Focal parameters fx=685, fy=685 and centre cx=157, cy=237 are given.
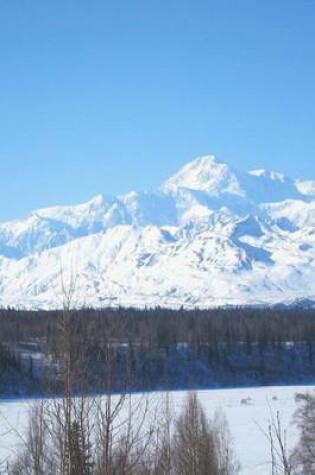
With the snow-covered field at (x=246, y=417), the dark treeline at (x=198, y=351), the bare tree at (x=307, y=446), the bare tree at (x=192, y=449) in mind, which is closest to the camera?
the bare tree at (x=192, y=449)

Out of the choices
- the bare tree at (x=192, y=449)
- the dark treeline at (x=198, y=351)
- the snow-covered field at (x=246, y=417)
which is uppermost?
the dark treeline at (x=198, y=351)

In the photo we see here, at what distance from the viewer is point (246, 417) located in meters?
75.8

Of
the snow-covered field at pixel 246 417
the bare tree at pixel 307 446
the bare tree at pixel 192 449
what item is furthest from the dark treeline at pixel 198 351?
the bare tree at pixel 192 449

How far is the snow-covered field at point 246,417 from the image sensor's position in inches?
1941

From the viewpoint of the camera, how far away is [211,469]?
31641 millimetres

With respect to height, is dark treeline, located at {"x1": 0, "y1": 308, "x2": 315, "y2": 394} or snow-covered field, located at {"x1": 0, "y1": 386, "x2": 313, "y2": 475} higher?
dark treeline, located at {"x1": 0, "y1": 308, "x2": 315, "y2": 394}

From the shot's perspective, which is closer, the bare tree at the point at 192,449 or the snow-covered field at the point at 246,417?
the bare tree at the point at 192,449

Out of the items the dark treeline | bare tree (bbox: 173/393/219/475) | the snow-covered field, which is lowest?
the snow-covered field

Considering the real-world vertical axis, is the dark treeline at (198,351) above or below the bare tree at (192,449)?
above

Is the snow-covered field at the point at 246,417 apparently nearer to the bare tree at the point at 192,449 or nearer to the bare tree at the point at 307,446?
the bare tree at the point at 307,446

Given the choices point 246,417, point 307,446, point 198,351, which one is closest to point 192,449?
point 307,446

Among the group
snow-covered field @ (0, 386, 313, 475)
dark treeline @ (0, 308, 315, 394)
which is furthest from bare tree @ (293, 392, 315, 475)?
dark treeline @ (0, 308, 315, 394)

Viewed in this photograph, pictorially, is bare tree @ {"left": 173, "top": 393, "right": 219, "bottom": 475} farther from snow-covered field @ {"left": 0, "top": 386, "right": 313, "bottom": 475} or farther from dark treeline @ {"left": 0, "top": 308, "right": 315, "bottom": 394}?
dark treeline @ {"left": 0, "top": 308, "right": 315, "bottom": 394}

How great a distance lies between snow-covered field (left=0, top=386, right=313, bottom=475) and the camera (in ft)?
162
